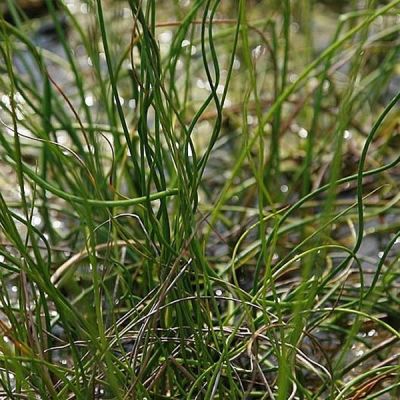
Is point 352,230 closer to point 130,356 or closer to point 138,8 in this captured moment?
point 130,356

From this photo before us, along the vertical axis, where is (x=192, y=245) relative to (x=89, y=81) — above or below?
below

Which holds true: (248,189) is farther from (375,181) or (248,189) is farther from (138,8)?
(138,8)

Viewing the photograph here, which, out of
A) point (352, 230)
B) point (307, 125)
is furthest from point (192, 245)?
point (307, 125)

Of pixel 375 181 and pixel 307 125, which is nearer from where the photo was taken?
pixel 375 181

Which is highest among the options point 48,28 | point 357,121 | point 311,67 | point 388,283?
point 48,28

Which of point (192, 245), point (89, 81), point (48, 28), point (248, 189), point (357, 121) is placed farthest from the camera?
point (48, 28)

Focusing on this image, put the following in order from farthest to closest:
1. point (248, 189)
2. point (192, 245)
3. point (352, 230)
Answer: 1. point (248, 189)
2. point (352, 230)
3. point (192, 245)
